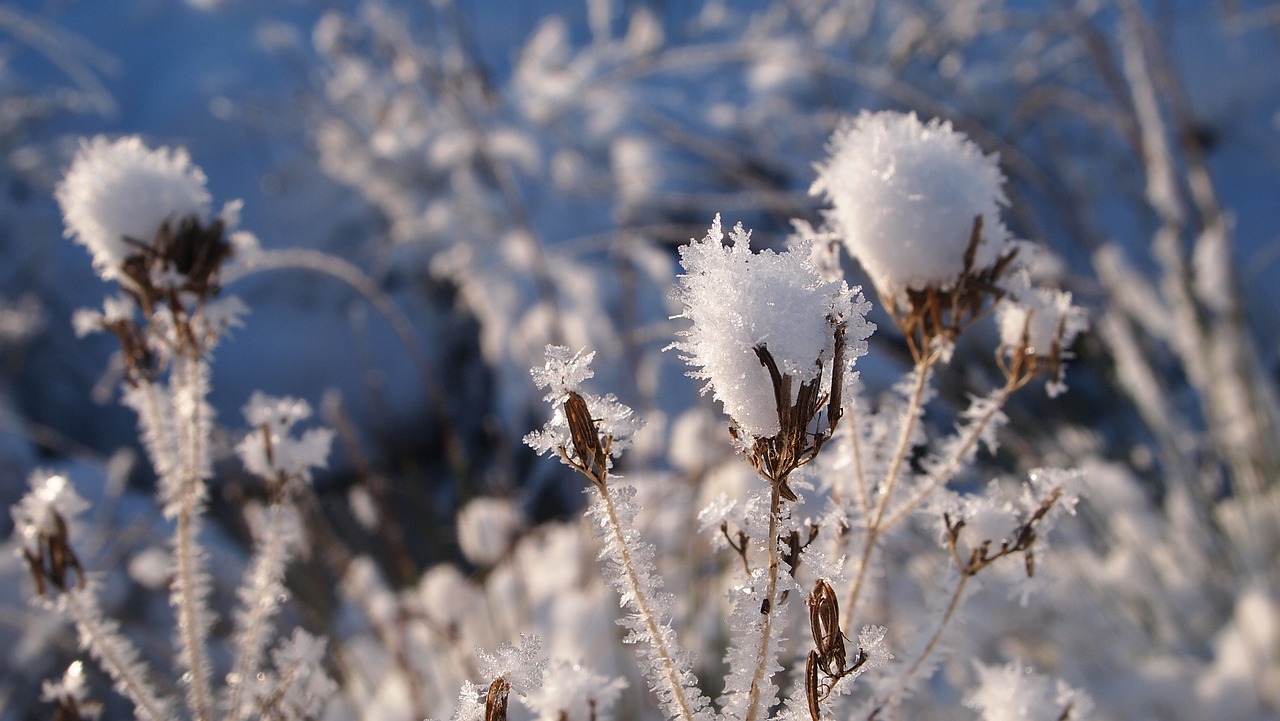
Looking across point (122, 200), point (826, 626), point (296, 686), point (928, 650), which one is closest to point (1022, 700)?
point (928, 650)

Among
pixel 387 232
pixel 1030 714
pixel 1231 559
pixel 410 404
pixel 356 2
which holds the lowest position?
pixel 1030 714

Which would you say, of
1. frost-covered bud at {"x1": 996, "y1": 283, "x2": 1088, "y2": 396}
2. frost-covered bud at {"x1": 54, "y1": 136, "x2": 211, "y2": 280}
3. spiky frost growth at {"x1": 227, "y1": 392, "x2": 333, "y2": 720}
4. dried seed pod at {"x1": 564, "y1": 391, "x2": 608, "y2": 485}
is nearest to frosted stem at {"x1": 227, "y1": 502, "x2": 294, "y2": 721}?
spiky frost growth at {"x1": 227, "y1": 392, "x2": 333, "y2": 720}

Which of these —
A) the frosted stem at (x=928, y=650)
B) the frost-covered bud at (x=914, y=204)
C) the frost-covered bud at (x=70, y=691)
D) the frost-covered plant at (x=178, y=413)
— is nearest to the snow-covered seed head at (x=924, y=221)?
the frost-covered bud at (x=914, y=204)

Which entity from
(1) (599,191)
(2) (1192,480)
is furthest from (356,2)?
(2) (1192,480)

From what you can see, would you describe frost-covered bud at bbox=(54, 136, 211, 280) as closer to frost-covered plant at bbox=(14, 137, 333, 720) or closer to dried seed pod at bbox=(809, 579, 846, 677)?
frost-covered plant at bbox=(14, 137, 333, 720)

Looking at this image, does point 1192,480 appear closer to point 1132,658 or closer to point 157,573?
point 1132,658

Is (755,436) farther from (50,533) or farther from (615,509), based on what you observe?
(50,533)

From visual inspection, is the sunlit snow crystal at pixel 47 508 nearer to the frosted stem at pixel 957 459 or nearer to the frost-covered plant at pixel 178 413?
the frost-covered plant at pixel 178 413
